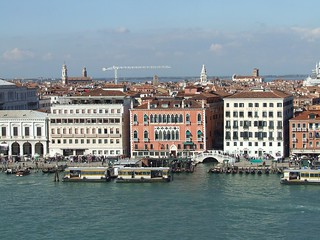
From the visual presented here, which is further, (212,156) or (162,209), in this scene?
(212,156)

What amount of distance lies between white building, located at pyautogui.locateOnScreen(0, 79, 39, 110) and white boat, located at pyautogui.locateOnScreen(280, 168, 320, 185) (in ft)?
54.5

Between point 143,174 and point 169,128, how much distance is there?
4.51 meters

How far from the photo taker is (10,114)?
30.8 metres

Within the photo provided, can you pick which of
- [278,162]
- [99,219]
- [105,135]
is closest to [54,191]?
[99,219]

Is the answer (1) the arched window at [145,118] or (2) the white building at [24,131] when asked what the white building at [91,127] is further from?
(1) the arched window at [145,118]

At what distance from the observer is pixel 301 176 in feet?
78.9

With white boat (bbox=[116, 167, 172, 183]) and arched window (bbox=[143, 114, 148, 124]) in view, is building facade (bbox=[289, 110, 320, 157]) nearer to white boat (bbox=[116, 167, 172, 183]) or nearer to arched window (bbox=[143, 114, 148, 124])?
arched window (bbox=[143, 114, 148, 124])

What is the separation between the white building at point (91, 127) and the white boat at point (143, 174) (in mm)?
4671

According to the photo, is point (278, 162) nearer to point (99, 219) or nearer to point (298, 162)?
point (298, 162)

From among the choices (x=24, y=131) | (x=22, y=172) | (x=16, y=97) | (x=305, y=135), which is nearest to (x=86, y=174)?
(x=22, y=172)

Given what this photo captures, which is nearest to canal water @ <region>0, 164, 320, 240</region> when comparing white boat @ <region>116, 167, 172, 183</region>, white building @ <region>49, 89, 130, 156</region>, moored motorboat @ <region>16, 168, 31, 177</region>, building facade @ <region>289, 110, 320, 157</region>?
white boat @ <region>116, 167, 172, 183</region>

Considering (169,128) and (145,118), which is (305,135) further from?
(145,118)

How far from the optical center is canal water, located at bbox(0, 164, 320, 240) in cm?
1778

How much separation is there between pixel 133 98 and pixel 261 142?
6.15 metres
